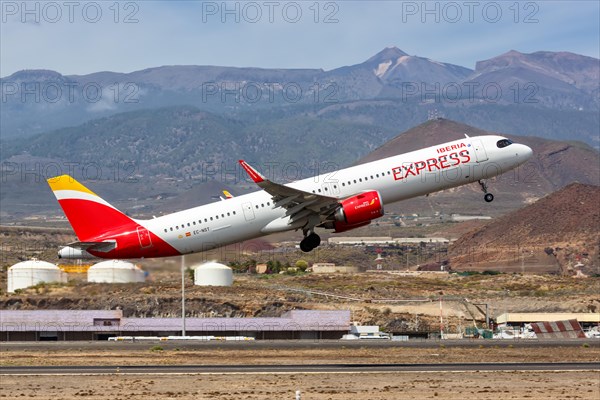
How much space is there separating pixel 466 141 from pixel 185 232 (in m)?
22.7

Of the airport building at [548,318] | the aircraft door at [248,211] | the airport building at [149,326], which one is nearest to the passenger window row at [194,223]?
the aircraft door at [248,211]

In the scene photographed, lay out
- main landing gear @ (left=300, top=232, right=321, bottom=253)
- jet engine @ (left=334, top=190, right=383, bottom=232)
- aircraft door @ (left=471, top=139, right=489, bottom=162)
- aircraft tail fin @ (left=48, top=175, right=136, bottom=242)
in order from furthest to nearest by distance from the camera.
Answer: aircraft tail fin @ (left=48, top=175, right=136, bottom=242) → aircraft door @ (left=471, top=139, right=489, bottom=162) → main landing gear @ (left=300, top=232, right=321, bottom=253) → jet engine @ (left=334, top=190, right=383, bottom=232)

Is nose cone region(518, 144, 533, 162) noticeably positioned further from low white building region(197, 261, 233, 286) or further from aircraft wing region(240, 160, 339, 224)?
low white building region(197, 261, 233, 286)

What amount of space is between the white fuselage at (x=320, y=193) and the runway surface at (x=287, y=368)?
9.42 m

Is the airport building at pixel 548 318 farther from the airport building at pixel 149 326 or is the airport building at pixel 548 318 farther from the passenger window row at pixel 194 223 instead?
the passenger window row at pixel 194 223

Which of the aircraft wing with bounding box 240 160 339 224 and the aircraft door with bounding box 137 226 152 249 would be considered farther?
the aircraft door with bounding box 137 226 152 249

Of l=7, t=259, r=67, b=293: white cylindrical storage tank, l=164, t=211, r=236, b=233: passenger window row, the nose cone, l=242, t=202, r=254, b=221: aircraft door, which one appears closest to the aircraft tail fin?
l=164, t=211, r=236, b=233: passenger window row

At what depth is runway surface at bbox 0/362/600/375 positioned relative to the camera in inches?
2820

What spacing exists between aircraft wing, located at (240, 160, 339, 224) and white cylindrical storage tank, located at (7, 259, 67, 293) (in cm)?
6783

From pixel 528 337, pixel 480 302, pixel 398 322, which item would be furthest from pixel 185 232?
pixel 480 302

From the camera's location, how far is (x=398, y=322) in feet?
449

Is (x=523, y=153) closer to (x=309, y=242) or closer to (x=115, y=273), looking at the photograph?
(x=309, y=242)

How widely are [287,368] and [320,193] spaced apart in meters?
13.3

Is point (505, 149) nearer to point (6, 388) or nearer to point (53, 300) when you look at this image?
point (6, 388)
